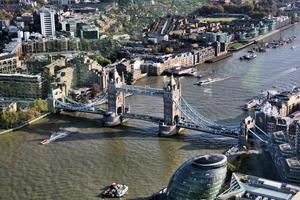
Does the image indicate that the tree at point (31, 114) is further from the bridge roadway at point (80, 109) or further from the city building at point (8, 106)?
the bridge roadway at point (80, 109)

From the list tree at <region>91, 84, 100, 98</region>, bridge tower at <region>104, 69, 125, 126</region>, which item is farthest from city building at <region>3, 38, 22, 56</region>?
bridge tower at <region>104, 69, 125, 126</region>

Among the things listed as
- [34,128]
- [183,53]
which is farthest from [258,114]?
[183,53]

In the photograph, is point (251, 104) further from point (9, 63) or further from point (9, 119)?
point (9, 63)

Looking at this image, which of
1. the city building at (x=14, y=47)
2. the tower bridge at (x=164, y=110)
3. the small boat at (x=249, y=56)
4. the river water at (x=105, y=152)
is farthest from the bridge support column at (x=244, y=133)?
the city building at (x=14, y=47)

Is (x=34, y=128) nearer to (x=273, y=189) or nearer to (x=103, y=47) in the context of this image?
(x=273, y=189)

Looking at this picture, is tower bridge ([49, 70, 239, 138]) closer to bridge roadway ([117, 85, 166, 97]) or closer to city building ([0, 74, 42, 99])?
bridge roadway ([117, 85, 166, 97])

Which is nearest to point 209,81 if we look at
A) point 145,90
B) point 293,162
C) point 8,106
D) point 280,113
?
point 145,90
